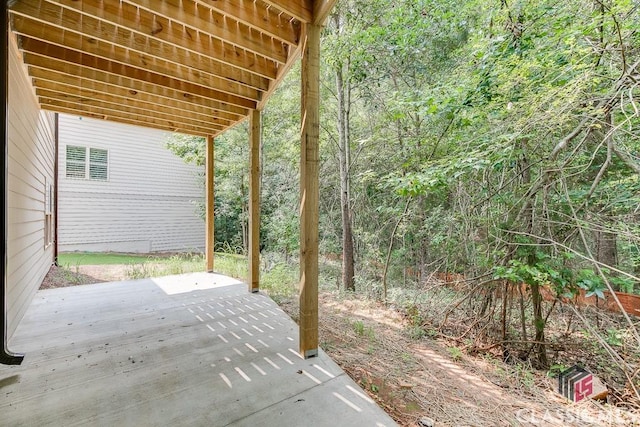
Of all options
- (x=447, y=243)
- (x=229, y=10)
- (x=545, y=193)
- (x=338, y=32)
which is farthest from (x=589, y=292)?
(x=338, y=32)

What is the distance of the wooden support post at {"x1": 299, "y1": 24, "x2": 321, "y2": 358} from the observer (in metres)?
2.51

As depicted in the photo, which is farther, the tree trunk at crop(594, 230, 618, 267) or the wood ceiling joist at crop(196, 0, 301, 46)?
the tree trunk at crop(594, 230, 618, 267)

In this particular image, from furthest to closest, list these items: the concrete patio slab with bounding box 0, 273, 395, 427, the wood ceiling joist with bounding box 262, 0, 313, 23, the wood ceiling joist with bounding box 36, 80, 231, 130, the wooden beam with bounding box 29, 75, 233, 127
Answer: the wood ceiling joist with bounding box 36, 80, 231, 130 < the wooden beam with bounding box 29, 75, 233, 127 < the wood ceiling joist with bounding box 262, 0, 313, 23 < the concrete patio slab with bounding box 0, 273, 395, 427

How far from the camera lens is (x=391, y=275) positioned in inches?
253

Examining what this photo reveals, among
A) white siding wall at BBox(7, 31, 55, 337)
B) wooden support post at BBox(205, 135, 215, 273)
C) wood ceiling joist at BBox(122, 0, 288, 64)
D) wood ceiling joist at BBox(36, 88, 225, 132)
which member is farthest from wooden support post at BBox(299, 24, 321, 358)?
wooden support post at BBox(205, 135, 215, 273)

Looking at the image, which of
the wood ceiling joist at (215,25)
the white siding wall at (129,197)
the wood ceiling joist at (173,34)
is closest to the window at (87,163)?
the white siding wall at (129,197)

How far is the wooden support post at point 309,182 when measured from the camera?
251cm

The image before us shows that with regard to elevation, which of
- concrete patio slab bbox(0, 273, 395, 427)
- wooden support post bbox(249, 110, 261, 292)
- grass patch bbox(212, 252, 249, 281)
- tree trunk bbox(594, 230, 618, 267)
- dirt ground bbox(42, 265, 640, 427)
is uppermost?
wooden support post bbox(249, 110, 261, 292)

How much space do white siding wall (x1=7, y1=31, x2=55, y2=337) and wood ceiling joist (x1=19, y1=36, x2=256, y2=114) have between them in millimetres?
186

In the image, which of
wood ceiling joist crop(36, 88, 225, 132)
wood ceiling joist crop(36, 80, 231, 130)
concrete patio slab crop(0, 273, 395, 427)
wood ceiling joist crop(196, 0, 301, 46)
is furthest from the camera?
wood ceiling joist crop(36, 88, 225, 132)

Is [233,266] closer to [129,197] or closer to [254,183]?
[254,183]

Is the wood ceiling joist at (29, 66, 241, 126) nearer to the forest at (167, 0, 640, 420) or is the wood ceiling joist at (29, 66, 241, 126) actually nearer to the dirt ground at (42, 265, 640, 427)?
the forest at (167, 0, 640, 420)

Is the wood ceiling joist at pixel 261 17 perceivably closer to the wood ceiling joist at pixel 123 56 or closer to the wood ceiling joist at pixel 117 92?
the wood ceiling joist at pixel 123 56

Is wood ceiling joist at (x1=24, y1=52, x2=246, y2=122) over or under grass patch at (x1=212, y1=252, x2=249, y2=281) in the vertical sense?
over
